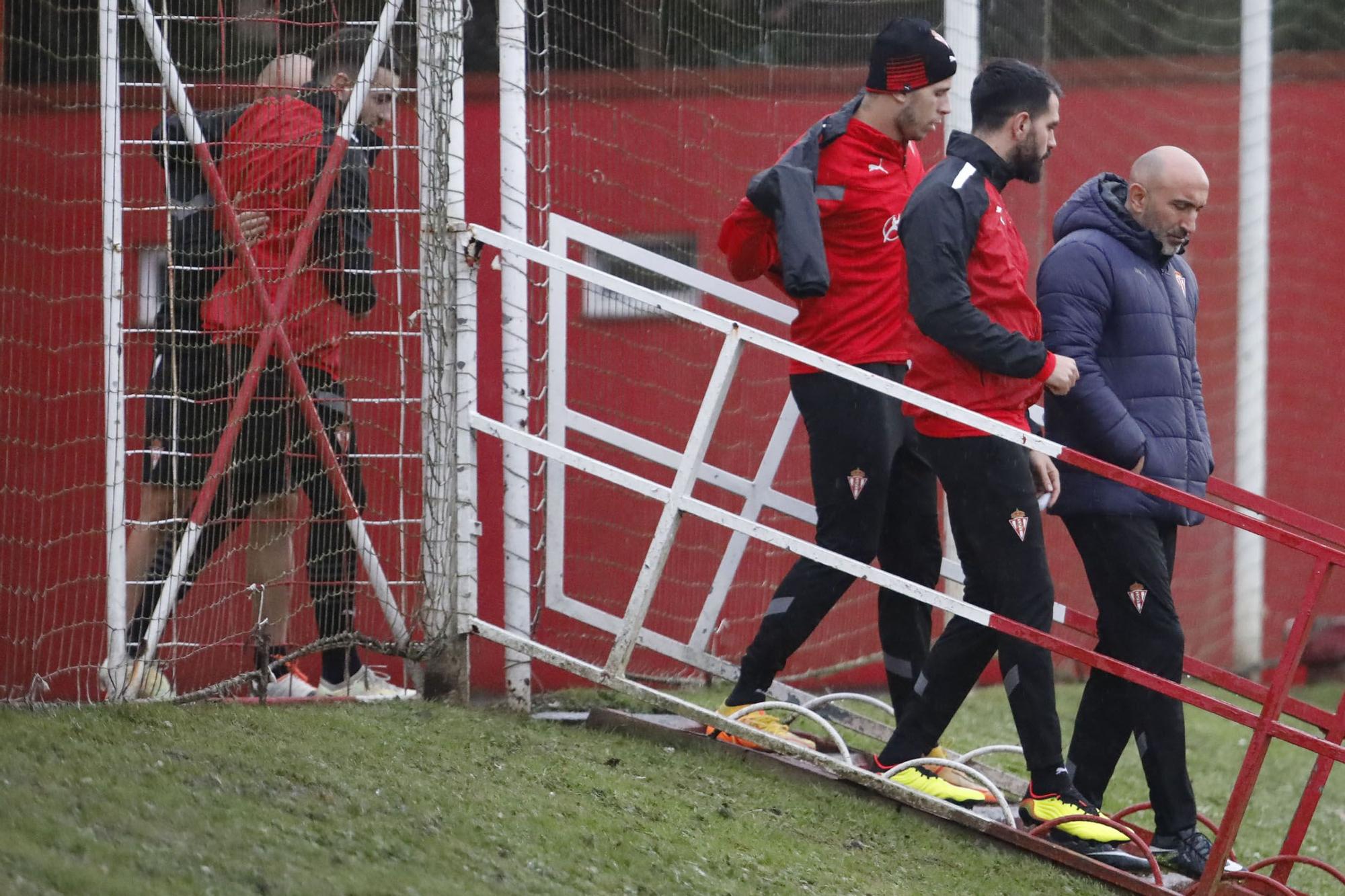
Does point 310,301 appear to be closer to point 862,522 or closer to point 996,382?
point 862,522

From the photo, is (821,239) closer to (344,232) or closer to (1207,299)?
(344,232)

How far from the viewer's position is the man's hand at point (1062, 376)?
13.6ft

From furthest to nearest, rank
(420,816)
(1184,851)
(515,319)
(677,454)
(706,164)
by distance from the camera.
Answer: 1. (706,164)
2. (677,454)
3. (515,319)
4. (1184,851)
5. (420,816)

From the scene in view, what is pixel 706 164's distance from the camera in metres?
6.22

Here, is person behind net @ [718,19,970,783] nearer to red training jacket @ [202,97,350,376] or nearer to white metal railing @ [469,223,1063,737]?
white metal railing @ [469,223,1063,737]

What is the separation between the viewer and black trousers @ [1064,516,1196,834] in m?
4.35

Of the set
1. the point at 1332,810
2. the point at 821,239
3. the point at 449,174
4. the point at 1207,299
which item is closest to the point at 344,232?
the point at 449,174

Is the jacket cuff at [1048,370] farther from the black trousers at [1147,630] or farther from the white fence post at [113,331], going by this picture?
the white fence post at [113,331]

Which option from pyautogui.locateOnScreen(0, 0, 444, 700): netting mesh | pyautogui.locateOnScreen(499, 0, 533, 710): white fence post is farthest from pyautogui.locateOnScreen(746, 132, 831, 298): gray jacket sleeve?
pyautogui.locateOnScreen(0, 0, 444, 700): netting mesh

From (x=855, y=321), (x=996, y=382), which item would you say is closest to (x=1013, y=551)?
(x=996, y=382)

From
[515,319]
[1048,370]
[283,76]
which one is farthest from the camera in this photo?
[515,319]

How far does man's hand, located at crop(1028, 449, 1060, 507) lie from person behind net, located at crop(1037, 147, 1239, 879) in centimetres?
11

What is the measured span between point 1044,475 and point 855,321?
69 centimetres

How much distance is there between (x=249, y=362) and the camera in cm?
466
